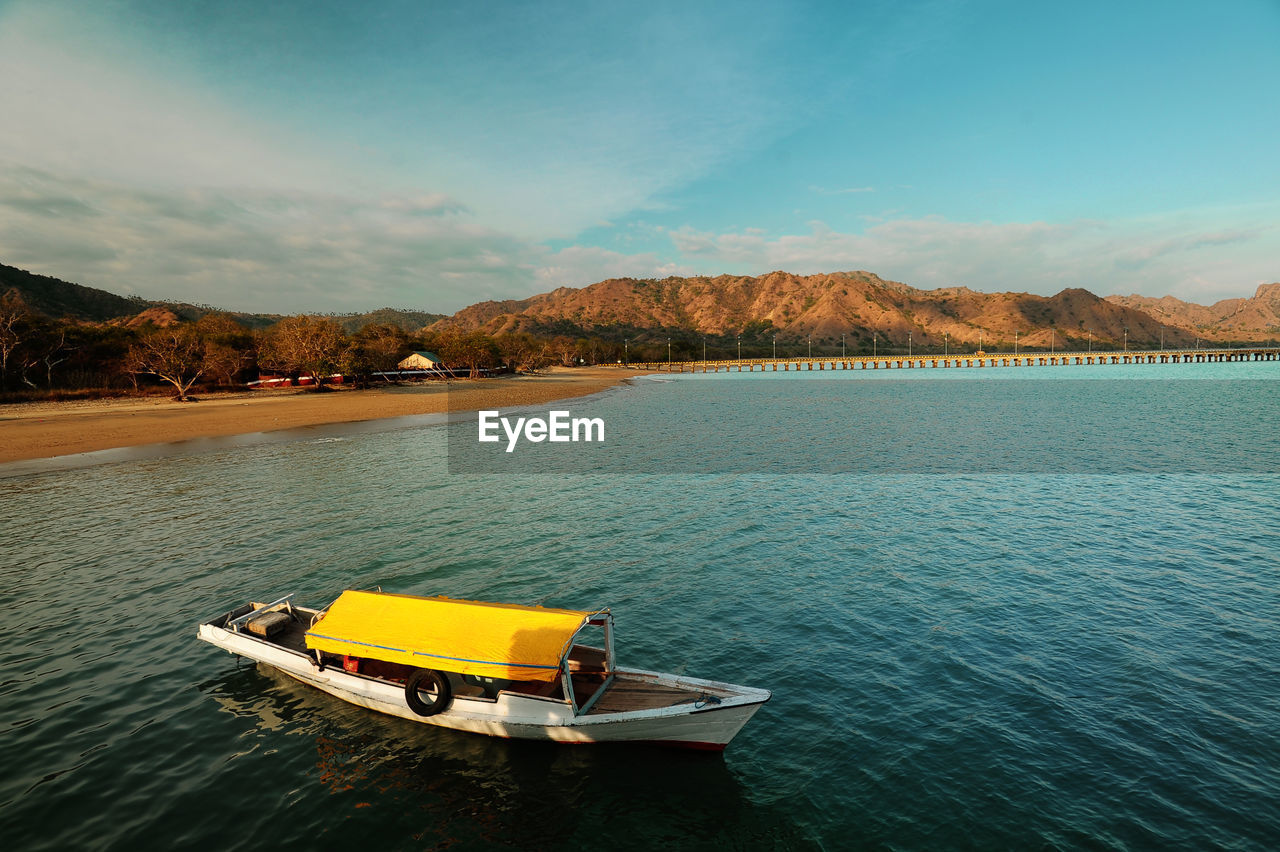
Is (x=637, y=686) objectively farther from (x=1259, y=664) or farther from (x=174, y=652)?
(x=1259, y=664)

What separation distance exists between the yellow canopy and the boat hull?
918 mm

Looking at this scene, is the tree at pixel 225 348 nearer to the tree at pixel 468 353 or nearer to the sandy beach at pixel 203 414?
the sandy beach at pixel 203 414

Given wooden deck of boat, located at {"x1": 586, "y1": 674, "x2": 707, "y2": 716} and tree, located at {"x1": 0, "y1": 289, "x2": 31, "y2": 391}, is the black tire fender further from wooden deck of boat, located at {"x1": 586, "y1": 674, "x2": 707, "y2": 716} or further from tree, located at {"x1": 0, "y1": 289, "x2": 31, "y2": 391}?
tree, located at {"x1": 0, "y1": 289, "x2": 31, "y2": 391}

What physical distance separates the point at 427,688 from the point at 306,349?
103113mm

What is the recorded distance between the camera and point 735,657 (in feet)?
52.5

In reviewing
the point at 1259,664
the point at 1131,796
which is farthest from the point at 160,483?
the point at 1259,664

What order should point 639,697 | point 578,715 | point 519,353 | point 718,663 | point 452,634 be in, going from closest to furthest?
point 578,715 → point 639,697 → point 452,634 → point 718,663 → point 519,353

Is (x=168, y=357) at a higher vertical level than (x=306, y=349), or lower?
lower

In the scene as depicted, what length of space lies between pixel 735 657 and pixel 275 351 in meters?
114

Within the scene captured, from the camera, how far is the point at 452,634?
12.6 m

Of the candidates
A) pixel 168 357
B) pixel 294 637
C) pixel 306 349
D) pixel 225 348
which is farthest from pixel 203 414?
pixel 294 637

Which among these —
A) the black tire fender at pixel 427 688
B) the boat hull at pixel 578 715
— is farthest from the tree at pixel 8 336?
the black tire fender at pixel 427 688

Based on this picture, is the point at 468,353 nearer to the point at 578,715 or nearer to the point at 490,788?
the point at 578,715

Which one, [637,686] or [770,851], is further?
[637,686]
